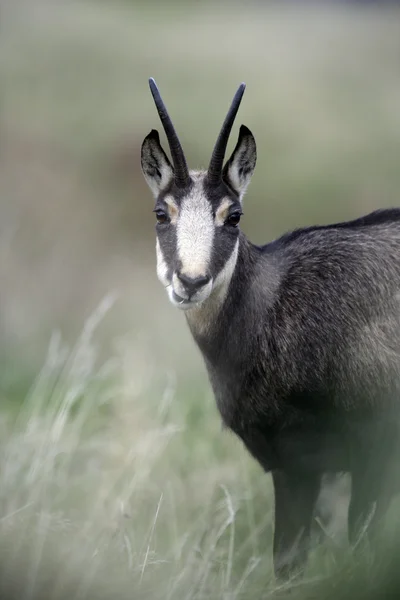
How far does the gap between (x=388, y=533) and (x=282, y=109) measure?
18846 millimetres

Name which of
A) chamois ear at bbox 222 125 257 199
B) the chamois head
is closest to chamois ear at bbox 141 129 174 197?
the chamois head

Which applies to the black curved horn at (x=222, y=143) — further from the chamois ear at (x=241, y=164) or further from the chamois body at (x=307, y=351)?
the chamois body at (x=307, y=351)

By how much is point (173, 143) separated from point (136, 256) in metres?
10.2

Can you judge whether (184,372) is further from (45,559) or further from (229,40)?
(229,40)

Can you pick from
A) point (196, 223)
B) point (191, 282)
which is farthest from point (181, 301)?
point (196, 223)

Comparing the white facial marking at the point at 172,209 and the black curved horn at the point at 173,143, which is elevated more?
the black curved horn at the point at 173,143

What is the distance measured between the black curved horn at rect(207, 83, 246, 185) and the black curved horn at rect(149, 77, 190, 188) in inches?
7.6

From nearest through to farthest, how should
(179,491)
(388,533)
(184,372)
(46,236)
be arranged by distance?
(388,533) → (179,491) → (184,372) → (46,236)

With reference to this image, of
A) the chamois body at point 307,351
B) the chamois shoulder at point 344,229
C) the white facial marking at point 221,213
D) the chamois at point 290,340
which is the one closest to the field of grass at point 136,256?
the chamois at point 290,340

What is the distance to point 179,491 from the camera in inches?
373

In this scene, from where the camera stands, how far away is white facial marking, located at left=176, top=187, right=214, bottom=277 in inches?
271

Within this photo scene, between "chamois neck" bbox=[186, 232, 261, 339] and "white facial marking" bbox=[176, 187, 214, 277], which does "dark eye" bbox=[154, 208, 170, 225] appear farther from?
"chamois neck" bbox=[186, 232, 261, 339]

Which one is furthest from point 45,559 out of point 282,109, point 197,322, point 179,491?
point 282,109

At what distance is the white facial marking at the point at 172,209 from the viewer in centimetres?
730
